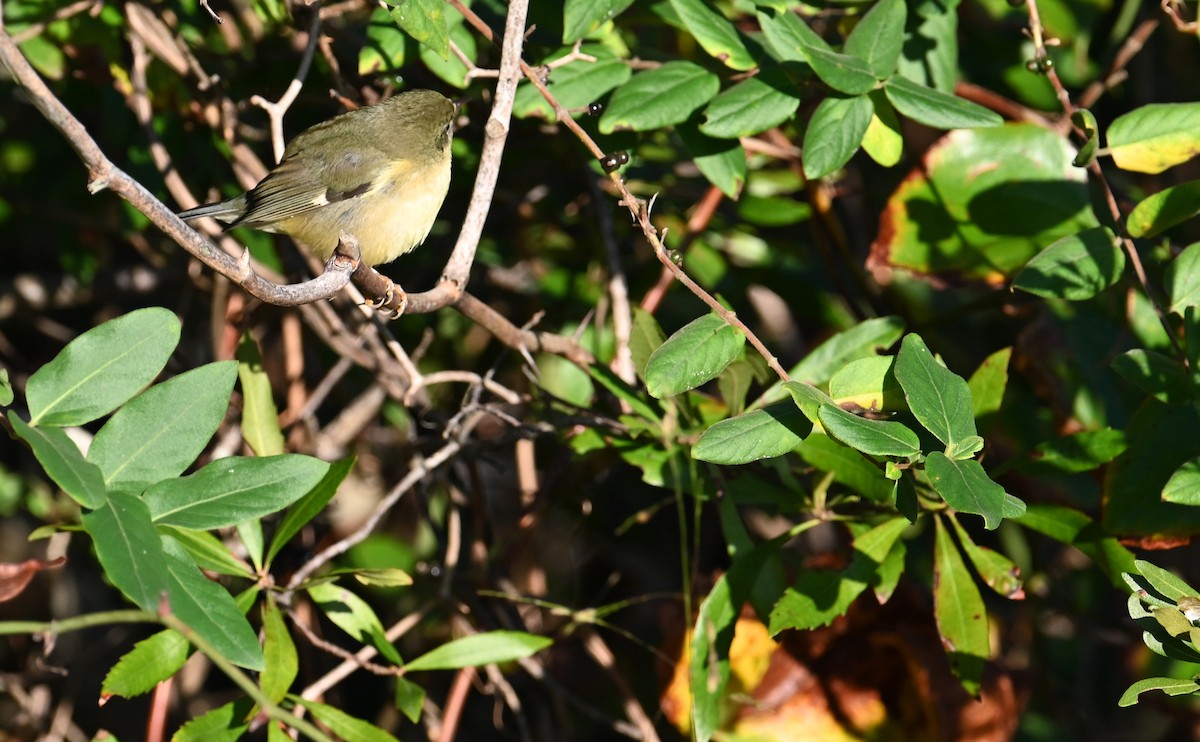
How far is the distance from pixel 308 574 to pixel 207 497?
68 centimetres

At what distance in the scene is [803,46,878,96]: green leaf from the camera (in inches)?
94.5

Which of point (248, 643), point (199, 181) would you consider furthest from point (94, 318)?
point (248, 643)

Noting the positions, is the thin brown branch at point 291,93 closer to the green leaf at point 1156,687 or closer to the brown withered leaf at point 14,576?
the brown withered leaf at point 14,576

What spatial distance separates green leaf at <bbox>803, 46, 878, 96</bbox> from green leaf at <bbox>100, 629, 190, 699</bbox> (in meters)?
1.71

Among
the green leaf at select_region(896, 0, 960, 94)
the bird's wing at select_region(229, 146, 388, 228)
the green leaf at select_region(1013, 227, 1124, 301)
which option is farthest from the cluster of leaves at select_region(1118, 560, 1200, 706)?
the bird's wing at select_region(229, 146, 388, 228)

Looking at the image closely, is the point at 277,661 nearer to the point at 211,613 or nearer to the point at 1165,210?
the point at 211,613

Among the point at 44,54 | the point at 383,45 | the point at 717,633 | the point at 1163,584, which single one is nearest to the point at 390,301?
the point at 383,45

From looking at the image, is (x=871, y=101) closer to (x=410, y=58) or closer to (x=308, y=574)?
(x=410, y=58)

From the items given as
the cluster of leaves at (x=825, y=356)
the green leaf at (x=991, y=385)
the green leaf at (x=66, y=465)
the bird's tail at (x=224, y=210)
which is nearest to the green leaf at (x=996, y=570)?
the cluster of leaves at (x=825, y=356)

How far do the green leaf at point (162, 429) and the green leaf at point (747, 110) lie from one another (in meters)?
1.14

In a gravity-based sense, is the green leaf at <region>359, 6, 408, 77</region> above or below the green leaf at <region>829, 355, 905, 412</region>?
above

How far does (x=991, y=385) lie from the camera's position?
8.18 feet

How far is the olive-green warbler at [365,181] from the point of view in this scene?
312cm

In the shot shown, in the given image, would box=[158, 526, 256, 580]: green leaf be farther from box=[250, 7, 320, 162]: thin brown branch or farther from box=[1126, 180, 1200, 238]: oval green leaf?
box=[1126, 180, 1200, 238]: oval green leaf
